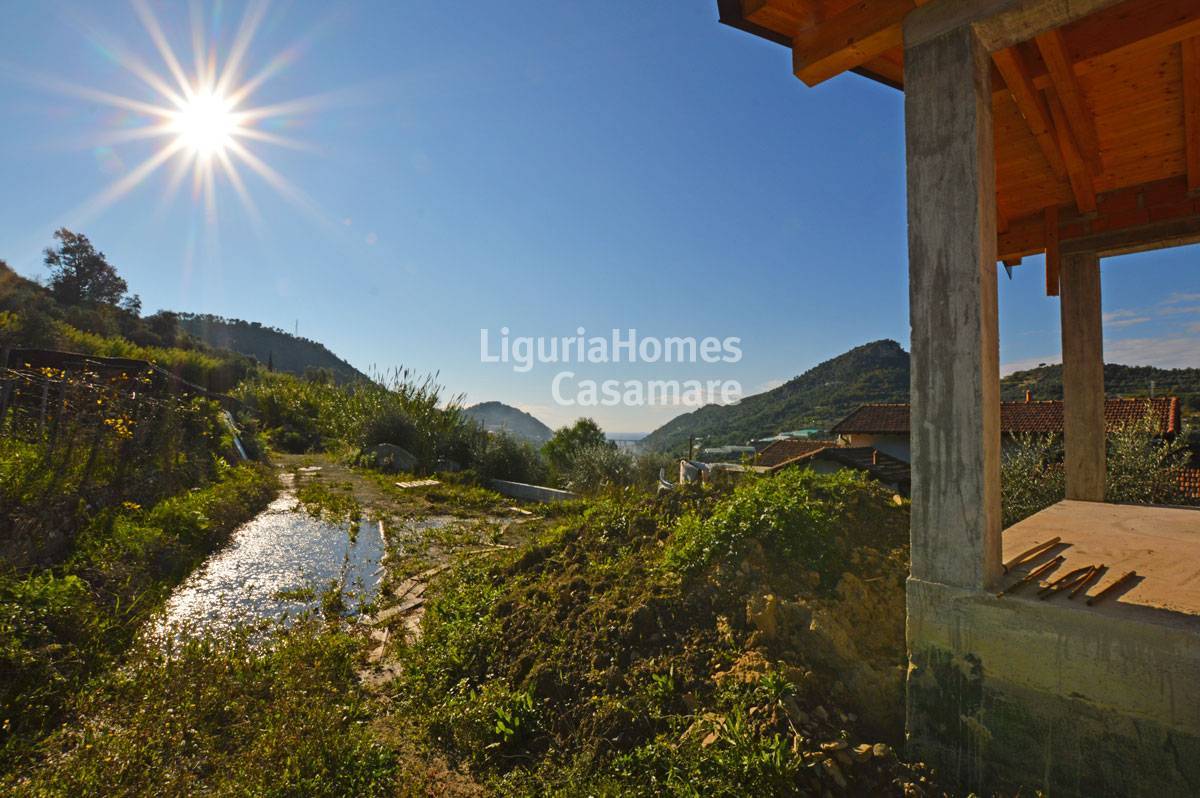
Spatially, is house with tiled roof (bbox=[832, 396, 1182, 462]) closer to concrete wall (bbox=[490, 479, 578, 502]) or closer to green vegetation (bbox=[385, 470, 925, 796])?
concrete wall (bbox=[490, 479, 578, 502])

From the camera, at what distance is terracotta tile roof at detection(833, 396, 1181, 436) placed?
46.3ft

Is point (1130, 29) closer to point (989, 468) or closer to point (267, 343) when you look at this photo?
point (989, 468)

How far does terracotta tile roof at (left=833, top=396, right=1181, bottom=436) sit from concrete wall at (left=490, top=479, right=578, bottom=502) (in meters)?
7.31

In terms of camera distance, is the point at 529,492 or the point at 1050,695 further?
the point at 529,492

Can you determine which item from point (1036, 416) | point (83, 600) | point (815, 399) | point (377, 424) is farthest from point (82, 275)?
point (815, 399)

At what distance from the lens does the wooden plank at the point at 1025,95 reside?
2535 millimetres

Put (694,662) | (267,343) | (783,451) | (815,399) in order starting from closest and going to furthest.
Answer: (694,662), (783,451), (815,399), (267,343)

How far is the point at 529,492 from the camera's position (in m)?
11.6

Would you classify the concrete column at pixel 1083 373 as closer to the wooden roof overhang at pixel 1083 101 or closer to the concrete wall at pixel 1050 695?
the wooden roof overhang at pixel 1083 101

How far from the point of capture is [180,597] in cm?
454

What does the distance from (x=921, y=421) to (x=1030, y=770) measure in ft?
4.30

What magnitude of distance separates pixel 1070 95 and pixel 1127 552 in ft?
8.17

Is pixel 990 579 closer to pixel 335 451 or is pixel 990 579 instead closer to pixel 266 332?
pixel 335 451

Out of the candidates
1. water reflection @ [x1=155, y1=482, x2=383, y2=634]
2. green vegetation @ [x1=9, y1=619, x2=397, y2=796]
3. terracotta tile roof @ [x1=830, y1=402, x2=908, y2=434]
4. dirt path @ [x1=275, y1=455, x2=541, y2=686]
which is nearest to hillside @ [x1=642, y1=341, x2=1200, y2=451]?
terracotta tile roof @ [x1=830, y1=402, x2=908, y2=434]
